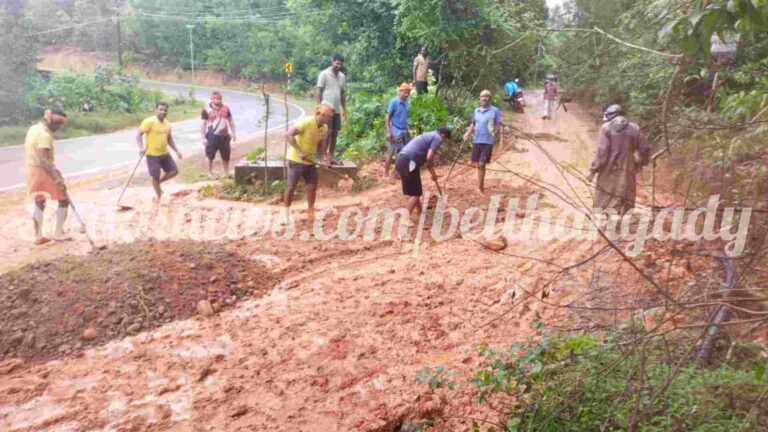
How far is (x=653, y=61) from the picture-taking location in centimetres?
742

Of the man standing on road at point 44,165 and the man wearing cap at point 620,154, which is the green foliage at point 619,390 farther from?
the man standing on road at point 44,165

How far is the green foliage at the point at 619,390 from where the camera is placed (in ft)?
9.85

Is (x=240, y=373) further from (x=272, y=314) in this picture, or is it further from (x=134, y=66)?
(x=134, y=66)

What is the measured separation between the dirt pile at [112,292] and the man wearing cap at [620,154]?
3.84m

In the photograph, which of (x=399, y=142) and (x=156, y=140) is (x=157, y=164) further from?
(x=399, y=142)

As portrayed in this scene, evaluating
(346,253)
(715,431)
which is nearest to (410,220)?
(346,253)

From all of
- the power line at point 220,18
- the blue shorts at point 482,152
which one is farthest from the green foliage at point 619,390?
the power line at point 220,18

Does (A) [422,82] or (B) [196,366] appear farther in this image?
(A) [422,82]

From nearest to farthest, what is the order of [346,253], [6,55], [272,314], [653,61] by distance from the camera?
[272,314] → [346,253] → [653,61] → [6,55]

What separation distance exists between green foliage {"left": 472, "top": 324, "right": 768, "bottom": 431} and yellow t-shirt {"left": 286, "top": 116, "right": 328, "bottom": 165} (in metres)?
4.30

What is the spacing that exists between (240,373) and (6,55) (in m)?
20.9

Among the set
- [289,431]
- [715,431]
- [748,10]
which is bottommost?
[289,431]

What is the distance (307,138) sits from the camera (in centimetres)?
718

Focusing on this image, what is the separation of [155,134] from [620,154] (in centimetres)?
645
